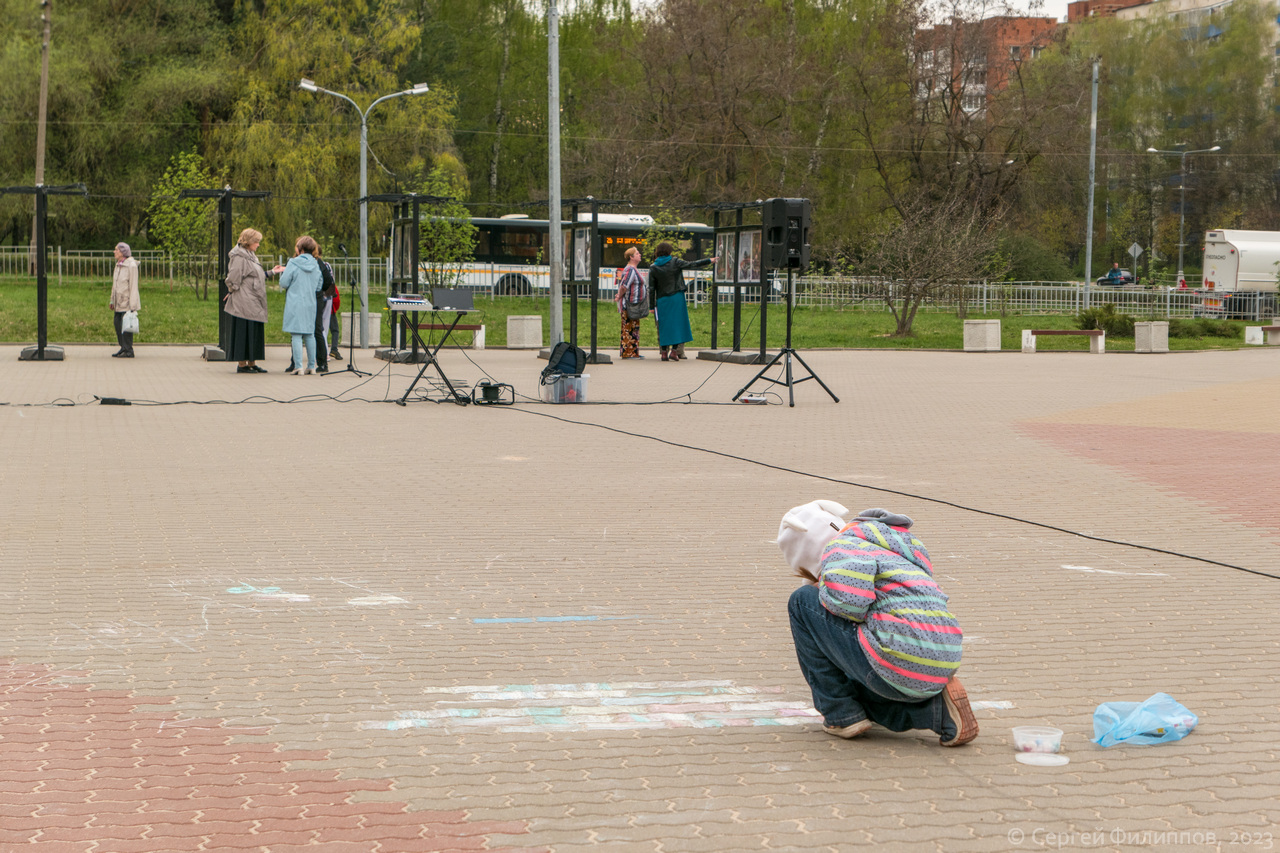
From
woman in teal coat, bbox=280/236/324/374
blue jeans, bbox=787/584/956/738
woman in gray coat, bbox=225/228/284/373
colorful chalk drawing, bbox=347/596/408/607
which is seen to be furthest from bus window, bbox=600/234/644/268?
blue jeans, bbox=787/584/956/738

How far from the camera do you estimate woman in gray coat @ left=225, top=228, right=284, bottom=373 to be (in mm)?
19250

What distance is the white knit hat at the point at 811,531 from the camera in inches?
166

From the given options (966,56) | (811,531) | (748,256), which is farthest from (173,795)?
(966,56)

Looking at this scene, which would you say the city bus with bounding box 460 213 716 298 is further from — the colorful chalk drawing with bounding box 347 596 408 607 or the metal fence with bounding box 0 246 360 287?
the colorful chalk drawing with bounding box 347 596 408 607

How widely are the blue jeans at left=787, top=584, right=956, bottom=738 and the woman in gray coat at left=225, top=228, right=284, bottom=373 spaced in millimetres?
15986

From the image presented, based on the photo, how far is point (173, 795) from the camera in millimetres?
3816

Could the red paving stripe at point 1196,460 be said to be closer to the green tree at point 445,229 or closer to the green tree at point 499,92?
the green tree at point 445,229

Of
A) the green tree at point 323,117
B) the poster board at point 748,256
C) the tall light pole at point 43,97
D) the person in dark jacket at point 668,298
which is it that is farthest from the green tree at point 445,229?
the poster board at point 748,256

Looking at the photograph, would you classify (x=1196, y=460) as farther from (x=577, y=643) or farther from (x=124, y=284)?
(x=124, y=284)

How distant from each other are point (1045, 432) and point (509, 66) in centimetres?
4654

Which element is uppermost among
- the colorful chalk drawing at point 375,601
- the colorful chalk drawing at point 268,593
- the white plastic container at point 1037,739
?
the white plastic container at point 1037,739

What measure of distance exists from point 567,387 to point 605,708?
460 inches

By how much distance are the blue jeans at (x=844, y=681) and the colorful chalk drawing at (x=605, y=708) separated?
242 millimetres

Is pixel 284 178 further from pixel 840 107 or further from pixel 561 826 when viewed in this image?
pixel 561 826
